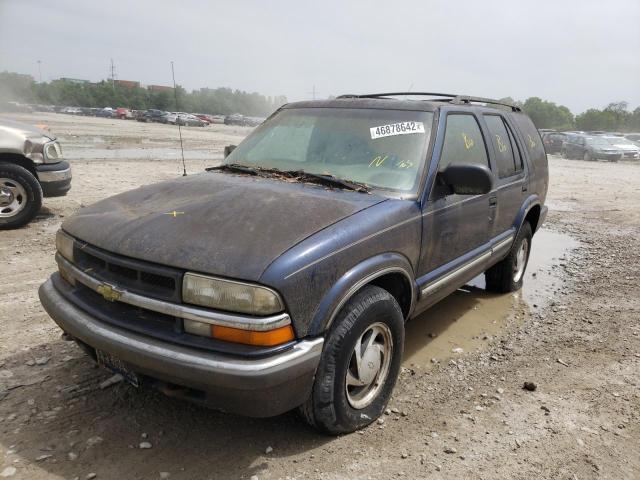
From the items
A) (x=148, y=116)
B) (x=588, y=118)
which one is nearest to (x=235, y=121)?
(x=148, y=116)

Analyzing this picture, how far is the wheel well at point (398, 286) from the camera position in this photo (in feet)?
9.96

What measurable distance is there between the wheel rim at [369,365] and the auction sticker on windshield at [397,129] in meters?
1.36

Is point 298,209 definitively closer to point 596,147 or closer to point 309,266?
point 309,266

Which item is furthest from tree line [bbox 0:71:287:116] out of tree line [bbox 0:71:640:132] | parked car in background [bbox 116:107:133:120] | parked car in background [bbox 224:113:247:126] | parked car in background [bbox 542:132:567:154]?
parked car in background [bbox 542:132:567:154]

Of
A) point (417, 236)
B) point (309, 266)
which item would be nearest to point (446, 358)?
point (417, 236)

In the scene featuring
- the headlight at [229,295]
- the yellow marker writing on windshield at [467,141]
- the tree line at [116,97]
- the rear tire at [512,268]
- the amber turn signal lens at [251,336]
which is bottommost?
the rear tire at [512,268]

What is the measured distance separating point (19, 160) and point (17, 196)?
0.50 m

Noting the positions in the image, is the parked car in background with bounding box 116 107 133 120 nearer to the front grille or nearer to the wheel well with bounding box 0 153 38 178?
the wheel well with bounding box 0 153 38 178

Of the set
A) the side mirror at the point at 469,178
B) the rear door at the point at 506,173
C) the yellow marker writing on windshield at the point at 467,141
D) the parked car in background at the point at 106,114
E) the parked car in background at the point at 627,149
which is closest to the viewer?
the side mirror at the point at 469,178

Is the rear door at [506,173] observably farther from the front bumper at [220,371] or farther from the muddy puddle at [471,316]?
the front bumper at [220,371]

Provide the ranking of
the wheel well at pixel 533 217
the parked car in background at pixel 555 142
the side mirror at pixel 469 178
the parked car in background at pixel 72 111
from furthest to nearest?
the parked car in background at pixel 72 111 → the parked car in background at pixel 555 142 → the wheel well at pixel 533 217 → the side mirror at pixel 469 178

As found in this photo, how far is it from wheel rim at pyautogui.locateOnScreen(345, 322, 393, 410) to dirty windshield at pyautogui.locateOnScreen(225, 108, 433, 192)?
3.05 feet

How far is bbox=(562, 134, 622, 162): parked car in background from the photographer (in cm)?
2411

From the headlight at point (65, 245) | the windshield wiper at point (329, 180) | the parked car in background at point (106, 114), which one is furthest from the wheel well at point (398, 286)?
the parked car in background at point (106, 114)
